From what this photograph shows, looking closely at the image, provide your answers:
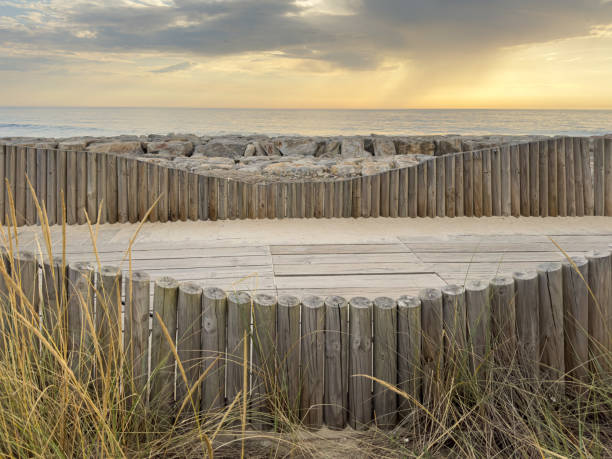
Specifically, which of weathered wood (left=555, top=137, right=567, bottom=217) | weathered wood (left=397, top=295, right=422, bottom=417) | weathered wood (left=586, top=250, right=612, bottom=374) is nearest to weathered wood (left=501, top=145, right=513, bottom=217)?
weathered wood (left=555, top=137, right=567, bottom=217)

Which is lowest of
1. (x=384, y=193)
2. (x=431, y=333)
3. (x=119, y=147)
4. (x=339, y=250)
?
(x=431, y=333)

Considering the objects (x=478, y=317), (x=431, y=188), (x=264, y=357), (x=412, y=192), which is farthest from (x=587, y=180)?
(x=264, y=357)

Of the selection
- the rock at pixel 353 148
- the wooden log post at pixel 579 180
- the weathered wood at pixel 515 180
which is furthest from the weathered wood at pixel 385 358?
the rock at pixel 353 148

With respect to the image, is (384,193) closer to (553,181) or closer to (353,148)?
(553,181)

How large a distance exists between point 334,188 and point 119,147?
379 cm

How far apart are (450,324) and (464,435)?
0.40 m

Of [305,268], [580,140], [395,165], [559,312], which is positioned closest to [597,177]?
[580,140]

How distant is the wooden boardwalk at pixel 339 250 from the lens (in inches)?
127

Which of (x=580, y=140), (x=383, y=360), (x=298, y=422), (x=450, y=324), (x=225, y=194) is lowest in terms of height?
(x=298, y=422)

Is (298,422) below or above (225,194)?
below

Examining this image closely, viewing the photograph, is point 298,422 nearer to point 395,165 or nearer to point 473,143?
point 395,165

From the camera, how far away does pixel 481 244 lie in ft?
14.0

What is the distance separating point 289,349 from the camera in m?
1.83

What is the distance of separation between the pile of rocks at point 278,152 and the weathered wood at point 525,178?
1388 millimetres
